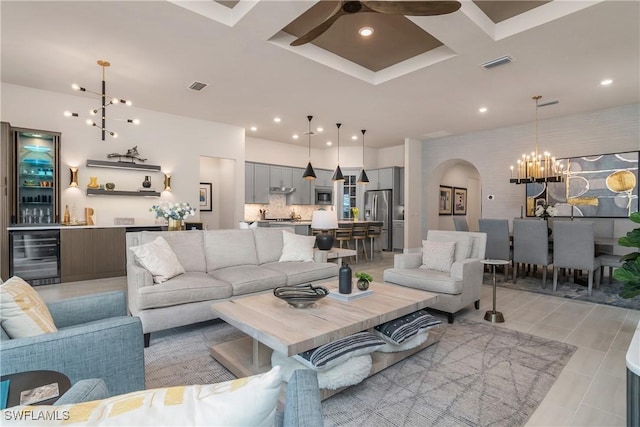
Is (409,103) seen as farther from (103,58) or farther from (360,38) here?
(103,58)

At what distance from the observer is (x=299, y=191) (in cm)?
923

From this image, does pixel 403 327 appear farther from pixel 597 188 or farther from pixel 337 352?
pixel 597 188

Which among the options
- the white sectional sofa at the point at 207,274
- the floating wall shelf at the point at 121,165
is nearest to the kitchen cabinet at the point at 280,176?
the floating wall shelf at the point at 121,165

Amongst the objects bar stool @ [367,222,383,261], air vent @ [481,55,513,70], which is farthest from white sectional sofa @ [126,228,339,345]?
bar stool @ [367,222,383,261]

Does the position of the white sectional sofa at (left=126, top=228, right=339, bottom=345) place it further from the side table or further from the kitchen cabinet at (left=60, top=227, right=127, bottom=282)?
the kitchen cabinet at (left=60, top=227, right=127, bottom=282)

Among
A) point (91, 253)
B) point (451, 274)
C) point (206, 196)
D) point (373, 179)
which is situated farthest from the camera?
point (373, 179)

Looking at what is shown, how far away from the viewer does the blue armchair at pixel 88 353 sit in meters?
1.32

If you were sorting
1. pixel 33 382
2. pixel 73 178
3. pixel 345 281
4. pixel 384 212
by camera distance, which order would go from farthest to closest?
pixel 384 212 → pixel 73 178 → pixel 345 281 → pixel 33 382

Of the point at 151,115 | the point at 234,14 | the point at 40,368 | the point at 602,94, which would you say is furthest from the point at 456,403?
the point at 151,115

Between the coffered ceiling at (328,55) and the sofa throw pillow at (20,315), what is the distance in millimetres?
2715

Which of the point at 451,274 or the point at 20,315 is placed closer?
the point at 20,315

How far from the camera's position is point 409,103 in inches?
224

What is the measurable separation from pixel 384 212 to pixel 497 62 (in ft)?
18.7

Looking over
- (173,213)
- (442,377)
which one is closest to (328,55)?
(173,213)
